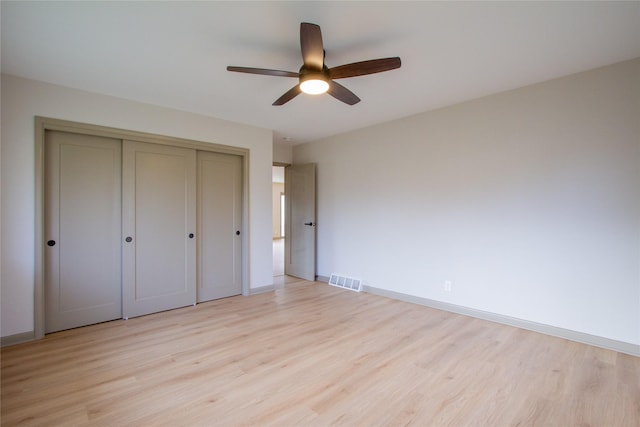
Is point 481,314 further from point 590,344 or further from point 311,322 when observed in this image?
point 311,322

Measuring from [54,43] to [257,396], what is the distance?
3048mm

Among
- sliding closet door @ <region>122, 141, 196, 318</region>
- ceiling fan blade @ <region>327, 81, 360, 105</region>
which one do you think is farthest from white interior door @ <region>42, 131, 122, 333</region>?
ceiling fan blade @ <region>327, 81, 360, 105</region>

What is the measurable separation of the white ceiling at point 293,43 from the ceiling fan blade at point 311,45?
22cm

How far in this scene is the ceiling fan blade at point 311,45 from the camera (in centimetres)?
175

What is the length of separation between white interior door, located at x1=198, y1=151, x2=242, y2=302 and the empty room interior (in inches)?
1.2

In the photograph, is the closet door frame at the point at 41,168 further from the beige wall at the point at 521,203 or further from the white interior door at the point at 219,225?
the beige wall at the point at 521,203

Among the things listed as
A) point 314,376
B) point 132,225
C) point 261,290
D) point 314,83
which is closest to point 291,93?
point 314,83

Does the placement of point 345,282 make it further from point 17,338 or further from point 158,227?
point 17,338

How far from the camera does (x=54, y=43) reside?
7.39 feet

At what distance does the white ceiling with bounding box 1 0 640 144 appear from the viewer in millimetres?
1915

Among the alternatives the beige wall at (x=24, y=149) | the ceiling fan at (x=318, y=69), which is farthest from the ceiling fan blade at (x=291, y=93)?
the beige wall at (x=24, y=149)

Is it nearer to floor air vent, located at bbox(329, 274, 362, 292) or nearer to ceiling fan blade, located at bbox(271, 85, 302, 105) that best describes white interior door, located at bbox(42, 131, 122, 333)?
ceiling fan blade, located at bbox(271, 85, 302, 105)

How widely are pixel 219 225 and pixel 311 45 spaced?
2.96m

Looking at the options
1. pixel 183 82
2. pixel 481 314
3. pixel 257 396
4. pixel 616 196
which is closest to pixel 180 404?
pixel 257 396
